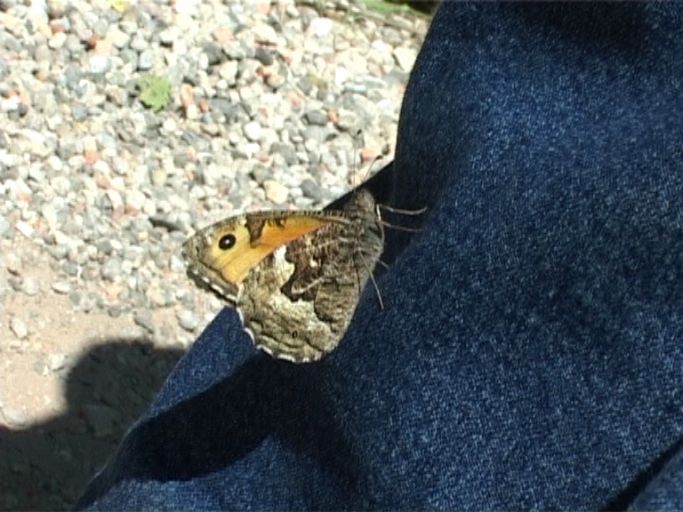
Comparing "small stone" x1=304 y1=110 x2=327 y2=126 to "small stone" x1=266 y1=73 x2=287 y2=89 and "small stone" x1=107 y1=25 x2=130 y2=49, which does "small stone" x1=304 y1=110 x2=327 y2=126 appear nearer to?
"small stone" x1=266 y1=73 x2=287 y2=89

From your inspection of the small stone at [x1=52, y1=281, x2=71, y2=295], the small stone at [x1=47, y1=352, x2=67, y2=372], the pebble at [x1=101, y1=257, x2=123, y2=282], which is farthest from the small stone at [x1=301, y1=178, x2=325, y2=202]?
the small stone at [x1=47, y1=352, x2=67, y2=372]

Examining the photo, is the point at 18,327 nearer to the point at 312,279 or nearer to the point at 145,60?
the point at 145,60

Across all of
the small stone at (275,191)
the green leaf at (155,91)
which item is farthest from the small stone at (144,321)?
the green leaf at (155,91)

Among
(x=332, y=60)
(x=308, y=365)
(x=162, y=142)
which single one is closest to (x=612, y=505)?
(x=308, y=365)

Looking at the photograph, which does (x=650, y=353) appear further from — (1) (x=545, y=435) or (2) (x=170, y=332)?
(2) (x=170, y=332)

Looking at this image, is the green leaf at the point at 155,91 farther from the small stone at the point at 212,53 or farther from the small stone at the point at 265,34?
the small stone at the point at 265,34

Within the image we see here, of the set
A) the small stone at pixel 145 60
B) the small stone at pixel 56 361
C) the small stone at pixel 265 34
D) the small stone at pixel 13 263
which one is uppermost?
the small stone at pixel 265 34

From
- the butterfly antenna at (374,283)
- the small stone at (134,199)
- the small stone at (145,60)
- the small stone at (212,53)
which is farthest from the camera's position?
the small stone at (212,53)
